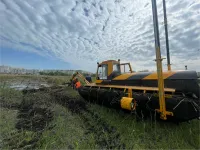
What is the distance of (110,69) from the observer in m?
6.19

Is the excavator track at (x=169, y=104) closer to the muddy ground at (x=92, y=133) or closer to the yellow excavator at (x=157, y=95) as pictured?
the yellow excavator at (x=157, y=95)

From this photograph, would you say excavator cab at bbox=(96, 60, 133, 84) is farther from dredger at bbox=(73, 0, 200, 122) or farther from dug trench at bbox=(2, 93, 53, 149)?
dug trench at bbox=(2, 93, 53, 149)

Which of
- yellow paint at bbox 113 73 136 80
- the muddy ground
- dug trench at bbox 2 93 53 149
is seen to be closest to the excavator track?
the muddy ground

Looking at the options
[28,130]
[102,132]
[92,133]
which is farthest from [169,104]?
[28,130]

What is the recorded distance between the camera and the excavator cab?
20.2 ft

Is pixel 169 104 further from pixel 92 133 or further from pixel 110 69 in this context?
pixel 110 69

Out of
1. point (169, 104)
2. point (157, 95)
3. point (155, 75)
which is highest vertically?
point (155, 75)

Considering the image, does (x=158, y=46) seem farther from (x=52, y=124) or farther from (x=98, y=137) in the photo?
(x=52, y=124)

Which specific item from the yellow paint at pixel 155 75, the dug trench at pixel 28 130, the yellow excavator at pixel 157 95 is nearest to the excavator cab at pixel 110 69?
the yellow excavator at pixel 157 95

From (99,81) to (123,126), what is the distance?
3048 millimetres

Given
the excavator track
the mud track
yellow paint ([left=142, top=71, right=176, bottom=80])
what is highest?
yellow paint ([left=142, top=71, right=176, bottom=80])

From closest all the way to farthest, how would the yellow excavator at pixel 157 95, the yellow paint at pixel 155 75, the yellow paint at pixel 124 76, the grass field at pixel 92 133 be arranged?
the grass field at pixel 92 133 < the yellow excavator at pixel 157 95 < the yellow paint at pixel 155 75 < the yellow paint at pixel 124 76

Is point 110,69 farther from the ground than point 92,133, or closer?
farther from the ground

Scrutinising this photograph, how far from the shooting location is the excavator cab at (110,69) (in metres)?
6.15
